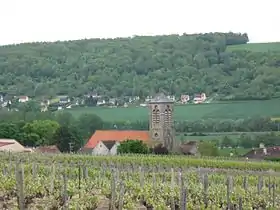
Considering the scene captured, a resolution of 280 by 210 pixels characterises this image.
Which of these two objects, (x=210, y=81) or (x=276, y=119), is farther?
(x=210, y=81)

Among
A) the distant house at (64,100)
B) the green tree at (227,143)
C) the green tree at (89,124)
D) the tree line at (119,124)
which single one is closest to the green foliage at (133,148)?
the tree line at (119,124)

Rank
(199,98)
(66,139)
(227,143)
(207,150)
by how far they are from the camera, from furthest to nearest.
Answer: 1. (199,98)
2. (227,143)
3. (66,139)
4. (207,150)

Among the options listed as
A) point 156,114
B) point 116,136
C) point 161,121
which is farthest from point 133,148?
point 116,136

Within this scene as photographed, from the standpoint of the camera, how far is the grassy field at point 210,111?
325ft

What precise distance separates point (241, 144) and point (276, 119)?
12710mm

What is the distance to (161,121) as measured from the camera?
70.7 meters

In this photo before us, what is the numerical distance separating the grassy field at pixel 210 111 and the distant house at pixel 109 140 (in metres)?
26.8

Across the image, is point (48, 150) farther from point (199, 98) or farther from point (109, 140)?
point (199, 98)

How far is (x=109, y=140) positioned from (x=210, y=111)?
34.5 metres

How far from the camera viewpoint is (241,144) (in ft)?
268

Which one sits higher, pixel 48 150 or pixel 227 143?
pixel 227 143

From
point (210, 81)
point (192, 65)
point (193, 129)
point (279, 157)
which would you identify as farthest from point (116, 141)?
point (192, 65)

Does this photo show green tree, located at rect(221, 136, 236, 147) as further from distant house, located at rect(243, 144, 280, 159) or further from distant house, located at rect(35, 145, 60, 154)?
distant house, located at rect(35, 145, 60, 154)

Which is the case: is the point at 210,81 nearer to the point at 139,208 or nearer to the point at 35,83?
the point at 35,83
